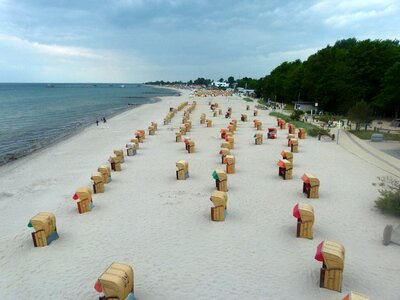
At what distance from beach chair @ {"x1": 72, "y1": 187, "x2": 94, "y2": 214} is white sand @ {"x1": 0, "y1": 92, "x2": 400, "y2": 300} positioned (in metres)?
0.33

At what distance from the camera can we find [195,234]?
11.1 metres

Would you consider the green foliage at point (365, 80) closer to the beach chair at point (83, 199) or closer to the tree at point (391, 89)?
the tree at point (391, 89)

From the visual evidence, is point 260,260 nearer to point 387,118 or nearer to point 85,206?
point 85,206

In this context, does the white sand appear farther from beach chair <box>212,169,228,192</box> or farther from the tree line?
the tree line

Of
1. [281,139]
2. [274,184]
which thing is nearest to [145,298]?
[274,184]

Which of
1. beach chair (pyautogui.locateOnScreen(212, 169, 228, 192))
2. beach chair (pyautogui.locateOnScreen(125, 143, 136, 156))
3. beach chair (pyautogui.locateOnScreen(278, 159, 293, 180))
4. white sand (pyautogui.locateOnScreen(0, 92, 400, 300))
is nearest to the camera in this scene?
white sand (pyautogui.locateOnScreen(0, 92, 400, 300))

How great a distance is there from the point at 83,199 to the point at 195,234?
16.8 ft

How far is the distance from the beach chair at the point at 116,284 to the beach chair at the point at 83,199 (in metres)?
6.05

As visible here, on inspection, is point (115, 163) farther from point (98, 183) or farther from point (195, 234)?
point (195, 234)

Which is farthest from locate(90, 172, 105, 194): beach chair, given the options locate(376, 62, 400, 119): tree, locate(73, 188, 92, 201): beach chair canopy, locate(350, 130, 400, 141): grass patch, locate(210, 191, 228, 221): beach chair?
locate(376, 62, 400, 119): tree

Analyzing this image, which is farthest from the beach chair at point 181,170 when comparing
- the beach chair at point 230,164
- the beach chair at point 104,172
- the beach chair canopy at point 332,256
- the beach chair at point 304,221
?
the beach chair canopy at point 332,256

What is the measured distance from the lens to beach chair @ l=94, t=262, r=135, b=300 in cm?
714

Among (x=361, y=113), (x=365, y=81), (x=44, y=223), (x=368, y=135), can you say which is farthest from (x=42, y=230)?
(x=365, y=81)

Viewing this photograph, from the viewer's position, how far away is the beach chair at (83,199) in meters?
12.9
